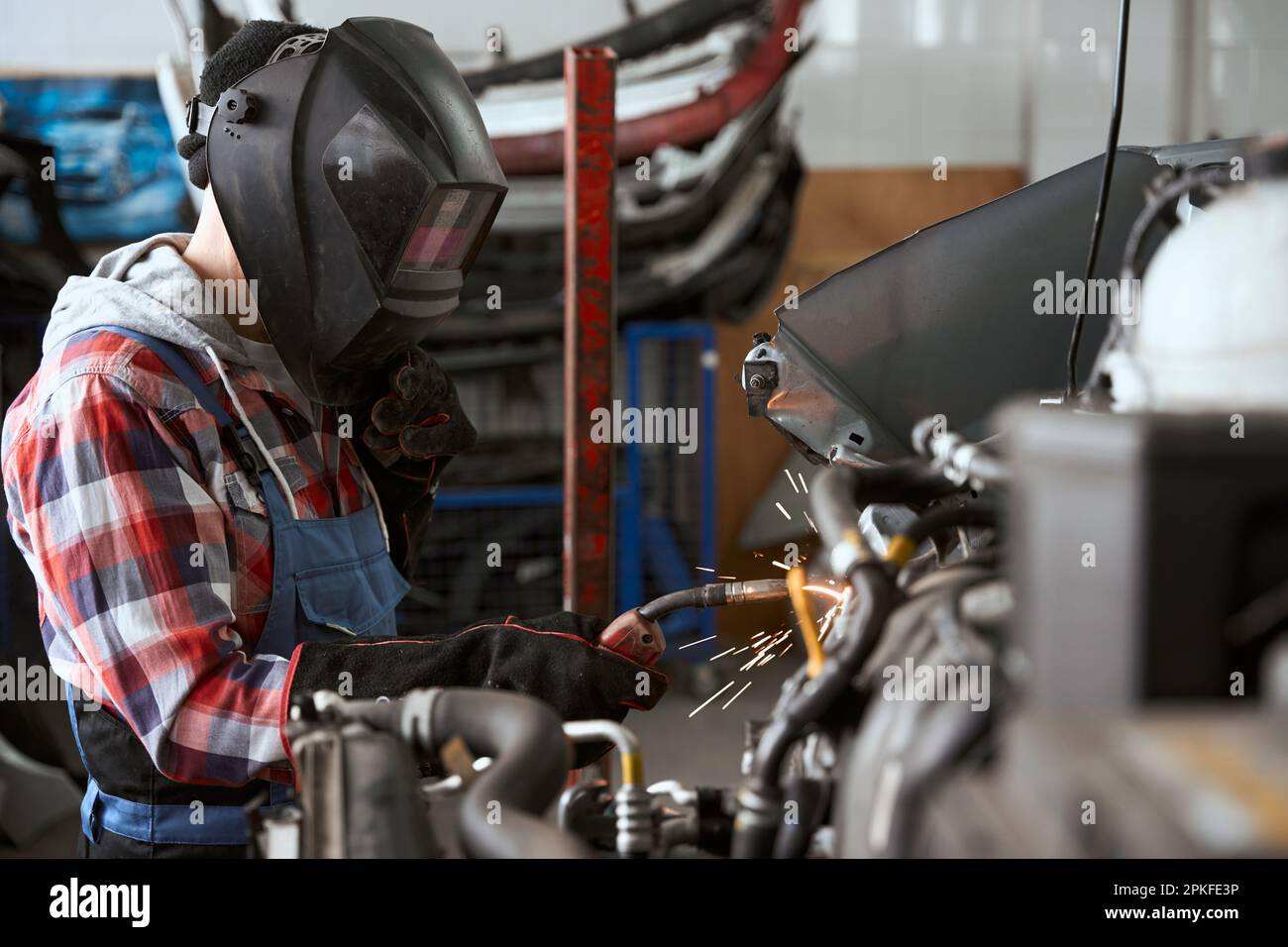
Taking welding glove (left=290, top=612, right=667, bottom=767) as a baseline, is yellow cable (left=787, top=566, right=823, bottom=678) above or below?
above

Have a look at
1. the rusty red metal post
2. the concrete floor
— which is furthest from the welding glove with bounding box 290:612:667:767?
the concrete floor

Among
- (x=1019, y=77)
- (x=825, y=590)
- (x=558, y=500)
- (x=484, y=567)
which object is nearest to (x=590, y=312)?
(x=825, y=590)

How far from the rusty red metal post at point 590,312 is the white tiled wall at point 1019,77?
3474 mm

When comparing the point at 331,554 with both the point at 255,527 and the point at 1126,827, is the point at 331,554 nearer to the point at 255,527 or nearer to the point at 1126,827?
the point at 255,527

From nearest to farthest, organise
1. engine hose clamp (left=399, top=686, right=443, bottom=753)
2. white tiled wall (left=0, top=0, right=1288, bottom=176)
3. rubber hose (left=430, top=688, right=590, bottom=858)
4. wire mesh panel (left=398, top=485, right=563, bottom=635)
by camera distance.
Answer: rubber hose (left=430, top=688, right=590, bottom=858) → engine hose clamp (left=399, top=686, right=443, bottom=753) → wire mesh panel (left=398, top=485, right=563, bottom=635) → white tiled wall (left=0, top=0, right=1288, bottom=176)

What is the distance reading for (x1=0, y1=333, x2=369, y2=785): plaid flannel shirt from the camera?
3.90ft

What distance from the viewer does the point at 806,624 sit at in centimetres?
91

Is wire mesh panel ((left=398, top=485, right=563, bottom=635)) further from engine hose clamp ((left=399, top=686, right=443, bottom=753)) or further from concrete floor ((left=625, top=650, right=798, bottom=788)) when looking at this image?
engine hose clamp ((left=399, top=686, right=443, bottom=753))

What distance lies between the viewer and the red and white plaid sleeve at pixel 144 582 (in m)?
1.18

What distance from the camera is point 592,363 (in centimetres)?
204

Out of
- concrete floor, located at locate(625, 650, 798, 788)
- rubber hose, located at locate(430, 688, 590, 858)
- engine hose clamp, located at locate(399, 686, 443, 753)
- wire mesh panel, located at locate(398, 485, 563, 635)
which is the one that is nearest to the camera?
rubber hose, located at locate(430, 688, 590, 858)

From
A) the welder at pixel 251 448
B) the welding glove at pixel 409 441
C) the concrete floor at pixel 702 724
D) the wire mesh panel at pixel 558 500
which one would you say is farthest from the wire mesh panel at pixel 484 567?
the welder at pixel 251 448

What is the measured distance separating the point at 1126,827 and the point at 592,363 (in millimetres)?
1691
